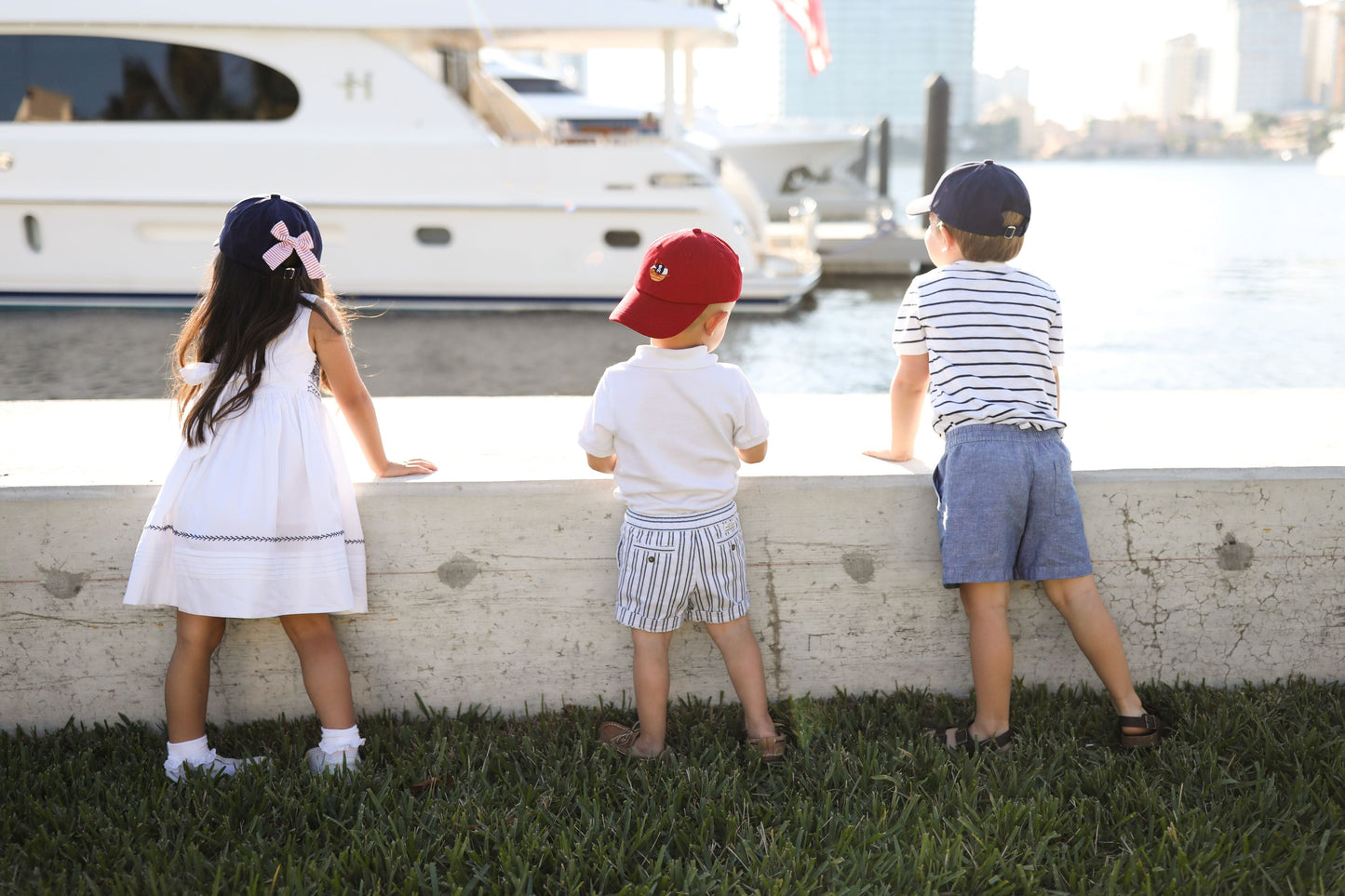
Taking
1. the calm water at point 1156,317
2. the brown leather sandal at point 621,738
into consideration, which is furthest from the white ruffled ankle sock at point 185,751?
the calm water at point 1156,317

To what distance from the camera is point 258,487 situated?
2365 mm

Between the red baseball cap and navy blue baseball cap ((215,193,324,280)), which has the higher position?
navy blue baseball cap ((215,193,324,280))

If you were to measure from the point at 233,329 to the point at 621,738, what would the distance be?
123 centimetres

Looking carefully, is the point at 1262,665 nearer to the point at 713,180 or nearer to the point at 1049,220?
the point at 713,180

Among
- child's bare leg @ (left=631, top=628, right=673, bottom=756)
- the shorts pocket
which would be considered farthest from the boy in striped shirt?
child's bare leg @ (left=631, top=628, right=673, bottom=756)

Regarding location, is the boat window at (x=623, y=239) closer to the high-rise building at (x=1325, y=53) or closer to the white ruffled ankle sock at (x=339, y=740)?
the white ruffled ankle sock at (x=339, y=740)

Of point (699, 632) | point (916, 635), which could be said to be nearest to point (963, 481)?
point (916, 635)

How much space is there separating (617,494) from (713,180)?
377 inches

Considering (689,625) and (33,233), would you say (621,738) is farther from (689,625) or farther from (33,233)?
(33,233)

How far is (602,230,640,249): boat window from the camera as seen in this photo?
1180cm

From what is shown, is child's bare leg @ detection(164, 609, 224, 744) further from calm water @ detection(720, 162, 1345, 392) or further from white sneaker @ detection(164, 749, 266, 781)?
calm water @ detection(720, 162, 1345, 392)

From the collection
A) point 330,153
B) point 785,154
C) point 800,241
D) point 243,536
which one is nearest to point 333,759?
point 243,536

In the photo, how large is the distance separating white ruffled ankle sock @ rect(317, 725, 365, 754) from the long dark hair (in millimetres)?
693

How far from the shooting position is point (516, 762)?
8.11 feet
